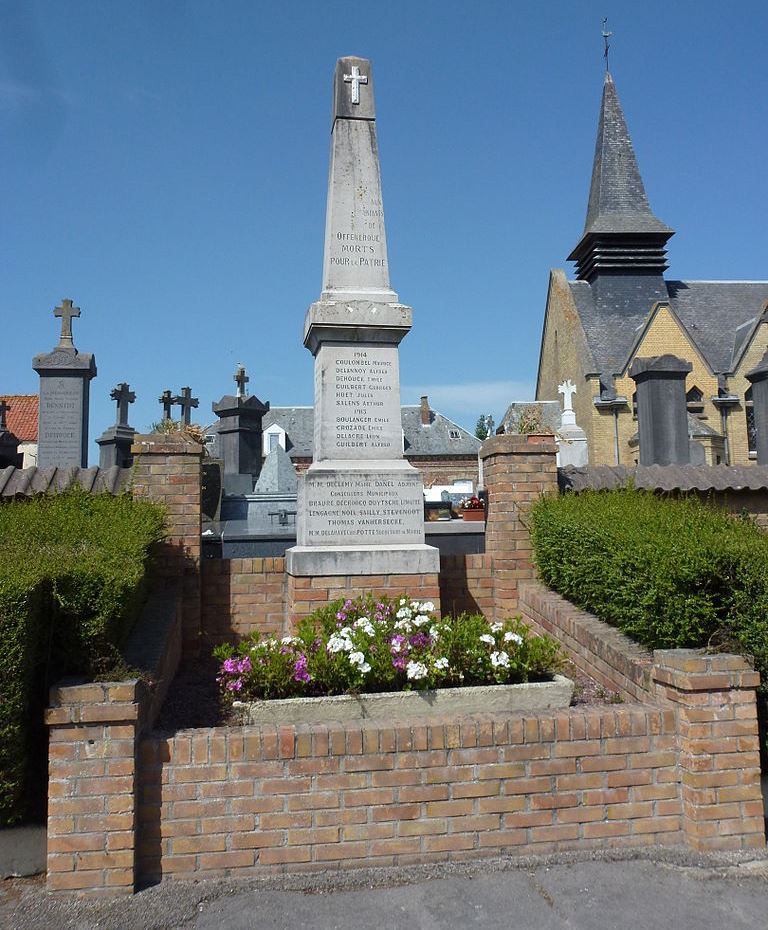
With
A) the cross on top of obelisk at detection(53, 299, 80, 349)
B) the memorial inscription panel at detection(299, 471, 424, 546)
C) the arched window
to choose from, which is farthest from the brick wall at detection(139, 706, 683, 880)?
the arched window

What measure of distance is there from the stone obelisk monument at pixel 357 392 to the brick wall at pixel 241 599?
315 mm

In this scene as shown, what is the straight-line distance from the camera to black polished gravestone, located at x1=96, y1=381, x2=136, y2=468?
17203 mm

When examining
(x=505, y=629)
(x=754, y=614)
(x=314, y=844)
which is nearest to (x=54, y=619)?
(x=314, y=844)

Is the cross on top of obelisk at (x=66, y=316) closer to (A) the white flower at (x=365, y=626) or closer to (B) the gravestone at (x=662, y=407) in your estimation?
(B) the gravestone at (x=662, y=407)

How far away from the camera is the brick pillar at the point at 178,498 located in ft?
19.2

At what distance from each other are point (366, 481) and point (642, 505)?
220 centimetres

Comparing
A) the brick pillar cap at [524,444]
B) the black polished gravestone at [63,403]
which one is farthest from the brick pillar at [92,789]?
the black polished gravestone at [63,403]

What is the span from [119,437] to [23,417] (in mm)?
22835

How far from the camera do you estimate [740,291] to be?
117 feet

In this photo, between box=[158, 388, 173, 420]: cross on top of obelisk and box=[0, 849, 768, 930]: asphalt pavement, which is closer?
box=[0, 849, 768, 930]: asphalt pavement

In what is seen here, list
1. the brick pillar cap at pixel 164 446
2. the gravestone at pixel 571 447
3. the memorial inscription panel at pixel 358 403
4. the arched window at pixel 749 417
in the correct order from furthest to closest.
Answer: the arched window at pixel 749 417, the gravestone at pixel 571 447, the memorial inscription panel at pixel 358 403, the brick pillar cap at pixel 164 446

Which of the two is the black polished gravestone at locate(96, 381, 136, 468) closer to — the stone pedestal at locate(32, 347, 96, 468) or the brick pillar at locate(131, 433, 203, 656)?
the stone pedestal at locate(32, 347, 96, 468)

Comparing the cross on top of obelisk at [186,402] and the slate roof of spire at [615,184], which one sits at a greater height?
the slate roof of spire at [615,184]

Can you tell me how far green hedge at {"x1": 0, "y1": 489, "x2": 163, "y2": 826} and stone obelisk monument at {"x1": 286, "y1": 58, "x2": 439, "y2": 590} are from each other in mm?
1913
